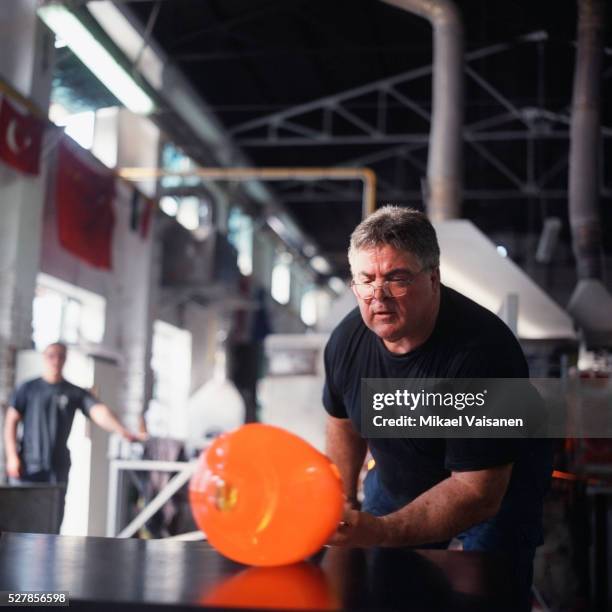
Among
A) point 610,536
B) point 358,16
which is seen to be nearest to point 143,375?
point 358,16

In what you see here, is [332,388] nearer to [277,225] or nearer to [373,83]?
[373,83]

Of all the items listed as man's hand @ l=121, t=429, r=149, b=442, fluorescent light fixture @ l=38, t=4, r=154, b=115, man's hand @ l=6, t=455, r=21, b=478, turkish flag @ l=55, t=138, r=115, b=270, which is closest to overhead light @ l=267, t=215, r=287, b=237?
turkish flag @ l=55, t=138, r=115, b=270

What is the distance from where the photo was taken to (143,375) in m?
9.19

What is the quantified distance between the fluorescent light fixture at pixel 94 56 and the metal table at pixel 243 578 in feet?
16.2

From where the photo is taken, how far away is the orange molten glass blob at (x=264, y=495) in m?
0.91

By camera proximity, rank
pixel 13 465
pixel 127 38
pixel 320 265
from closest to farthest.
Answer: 1. pixel 13 465
2. pixel 127 38
3. pixel 320 265

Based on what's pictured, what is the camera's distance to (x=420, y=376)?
1526 millimetres

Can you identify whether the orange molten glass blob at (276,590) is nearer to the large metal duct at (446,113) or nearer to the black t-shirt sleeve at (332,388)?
the black t-shirt sleeve at (332,388)

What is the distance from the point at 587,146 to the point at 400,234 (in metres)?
5.26

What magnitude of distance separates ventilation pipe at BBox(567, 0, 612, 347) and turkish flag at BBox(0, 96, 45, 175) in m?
4.01

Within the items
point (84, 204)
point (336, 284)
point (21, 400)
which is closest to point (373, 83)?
point (84, 204)

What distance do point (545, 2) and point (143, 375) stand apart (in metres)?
5.41

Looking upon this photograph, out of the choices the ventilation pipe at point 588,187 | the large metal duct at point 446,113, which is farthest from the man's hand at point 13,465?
the ventilation pipe at point 588,187

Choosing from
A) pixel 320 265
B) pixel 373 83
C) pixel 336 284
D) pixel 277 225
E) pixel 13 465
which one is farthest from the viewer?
pixel 336 284
